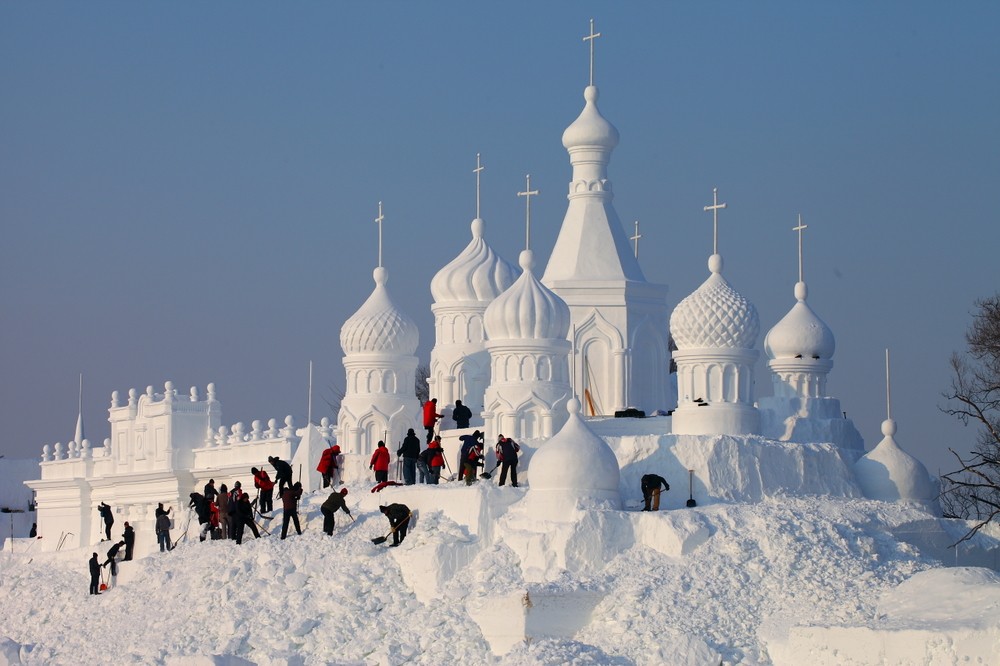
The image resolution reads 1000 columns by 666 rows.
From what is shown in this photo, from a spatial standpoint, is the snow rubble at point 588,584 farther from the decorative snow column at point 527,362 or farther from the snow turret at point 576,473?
the decorative snow column at point 527,362

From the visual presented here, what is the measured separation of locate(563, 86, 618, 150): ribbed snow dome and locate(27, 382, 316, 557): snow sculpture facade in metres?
7.85

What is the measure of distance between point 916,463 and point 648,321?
6.09 metres

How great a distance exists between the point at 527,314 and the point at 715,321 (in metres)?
2.96

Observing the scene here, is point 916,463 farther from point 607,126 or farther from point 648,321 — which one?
point 607,126

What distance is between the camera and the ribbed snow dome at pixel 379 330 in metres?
32.1

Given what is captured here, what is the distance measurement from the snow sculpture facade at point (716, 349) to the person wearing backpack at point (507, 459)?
3.15 meters

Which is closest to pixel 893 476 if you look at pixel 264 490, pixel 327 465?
pixel 327 465

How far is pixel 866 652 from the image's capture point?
20609 millimetres

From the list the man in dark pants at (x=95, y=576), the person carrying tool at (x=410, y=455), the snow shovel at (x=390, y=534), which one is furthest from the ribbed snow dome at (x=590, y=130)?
the man in dark pants at (x=95, y=576)

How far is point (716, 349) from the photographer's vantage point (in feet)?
96.5

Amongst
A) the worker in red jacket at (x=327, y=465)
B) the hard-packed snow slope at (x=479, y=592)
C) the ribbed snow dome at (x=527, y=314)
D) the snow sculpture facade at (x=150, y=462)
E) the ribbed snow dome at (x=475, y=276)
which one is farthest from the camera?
the snow sculpture facade at (x=150, y=462)

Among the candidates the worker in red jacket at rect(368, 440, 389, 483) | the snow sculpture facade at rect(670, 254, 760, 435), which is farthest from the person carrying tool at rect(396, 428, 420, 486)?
the snow sculpture facade at rect(670, 254, 760, 435)

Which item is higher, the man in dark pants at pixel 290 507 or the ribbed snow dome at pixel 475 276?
the ribbed snow dome at pixel 475 276

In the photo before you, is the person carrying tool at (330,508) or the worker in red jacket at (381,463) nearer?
the person carrying tool at (330,508)
